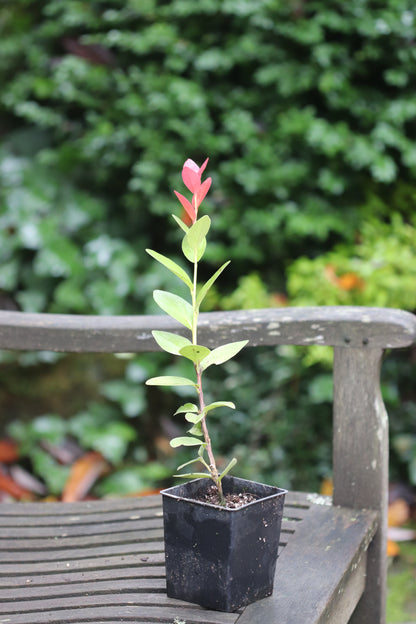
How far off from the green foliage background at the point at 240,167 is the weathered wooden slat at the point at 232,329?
928 millimetres

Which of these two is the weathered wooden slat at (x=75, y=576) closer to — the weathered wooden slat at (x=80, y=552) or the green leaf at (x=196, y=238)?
the weathered wooden slat at (x=80, y=552)

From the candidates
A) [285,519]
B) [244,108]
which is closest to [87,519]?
[285,519]

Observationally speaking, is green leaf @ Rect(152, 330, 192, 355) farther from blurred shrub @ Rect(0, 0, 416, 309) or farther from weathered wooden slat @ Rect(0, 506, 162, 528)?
blurred shrub @ Rect(0, 0, 416, 309)

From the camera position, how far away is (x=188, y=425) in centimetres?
300

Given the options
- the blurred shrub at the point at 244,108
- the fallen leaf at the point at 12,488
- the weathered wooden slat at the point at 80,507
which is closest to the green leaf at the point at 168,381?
the weathered wooden slat at the point at 80,507

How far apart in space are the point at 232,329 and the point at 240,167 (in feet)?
4.56

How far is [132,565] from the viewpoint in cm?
129

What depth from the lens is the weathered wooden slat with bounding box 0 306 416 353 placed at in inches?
58.4

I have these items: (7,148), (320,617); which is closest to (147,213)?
(7,148)

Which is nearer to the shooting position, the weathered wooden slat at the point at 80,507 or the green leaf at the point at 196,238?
the green leaf at the point at 196,238

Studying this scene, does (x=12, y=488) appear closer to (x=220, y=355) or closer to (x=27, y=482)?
(x=27, y=482)

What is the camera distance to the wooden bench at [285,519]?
123cm

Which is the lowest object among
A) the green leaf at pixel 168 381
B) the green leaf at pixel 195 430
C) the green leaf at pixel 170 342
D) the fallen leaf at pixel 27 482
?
the fallen leaf at pixel 27 482

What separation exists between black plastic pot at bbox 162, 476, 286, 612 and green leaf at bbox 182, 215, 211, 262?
39cm
